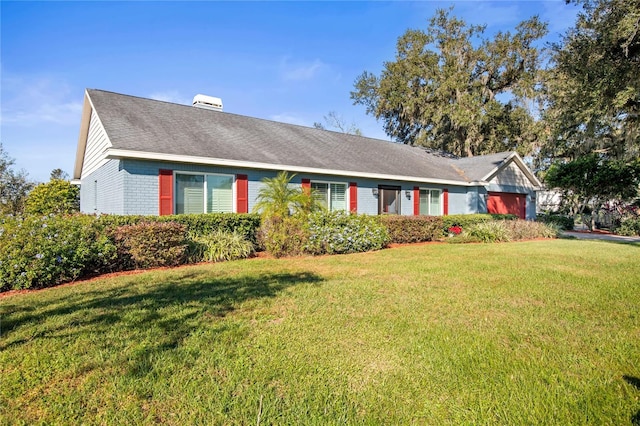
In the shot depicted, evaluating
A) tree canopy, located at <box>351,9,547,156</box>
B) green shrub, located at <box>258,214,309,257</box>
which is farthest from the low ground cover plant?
tree canopy, located at <box>351,9,547,156</box>

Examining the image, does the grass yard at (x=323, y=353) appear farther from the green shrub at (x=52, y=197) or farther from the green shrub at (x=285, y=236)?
the green shrub at (x=52, y=197)

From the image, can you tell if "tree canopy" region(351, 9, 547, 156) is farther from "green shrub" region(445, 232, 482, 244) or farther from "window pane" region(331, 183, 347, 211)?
"window pane" region(331, 183, 347, 211)

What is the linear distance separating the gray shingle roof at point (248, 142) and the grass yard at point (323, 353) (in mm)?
5748

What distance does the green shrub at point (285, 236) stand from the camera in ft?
28.2

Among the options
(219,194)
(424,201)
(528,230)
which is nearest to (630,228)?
(528,230)

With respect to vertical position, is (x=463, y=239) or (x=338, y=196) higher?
(x=338, y=196)

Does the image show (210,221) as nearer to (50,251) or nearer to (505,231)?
(50,251)

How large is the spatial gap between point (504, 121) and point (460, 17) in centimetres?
749

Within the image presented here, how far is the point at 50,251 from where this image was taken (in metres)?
5.80

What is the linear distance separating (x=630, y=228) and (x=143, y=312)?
70.7 feet

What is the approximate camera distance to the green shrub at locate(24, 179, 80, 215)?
13617 mm

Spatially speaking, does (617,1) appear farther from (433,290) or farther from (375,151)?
(433,290)

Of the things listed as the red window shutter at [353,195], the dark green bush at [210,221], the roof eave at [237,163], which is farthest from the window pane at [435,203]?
the dark green bush at [210,221]

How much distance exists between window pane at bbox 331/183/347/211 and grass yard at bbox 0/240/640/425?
756 centimetres
